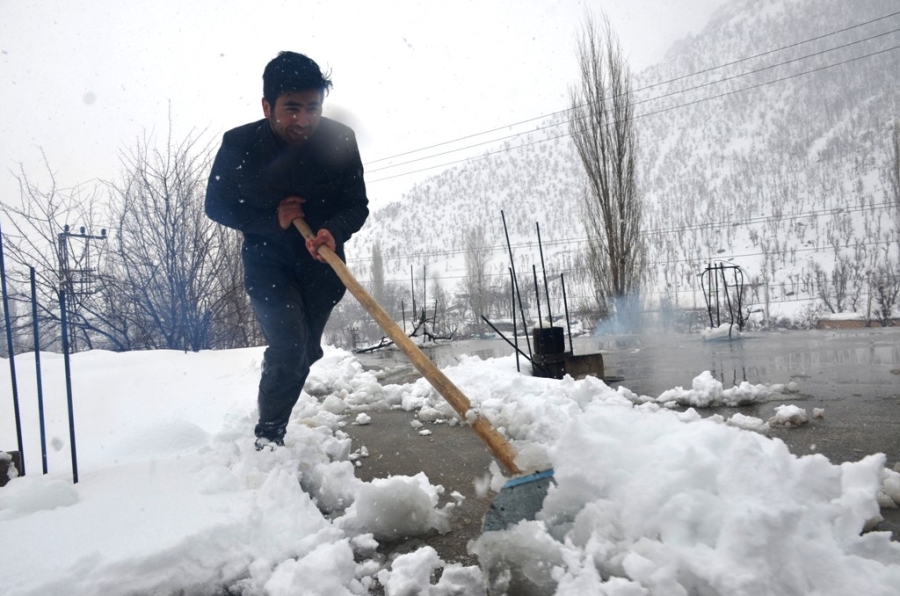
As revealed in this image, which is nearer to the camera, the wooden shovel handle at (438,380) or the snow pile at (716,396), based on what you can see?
the wooden shovel handle at (438,380)

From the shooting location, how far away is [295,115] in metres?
2.20

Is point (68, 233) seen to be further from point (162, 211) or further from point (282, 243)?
point (282, 243)

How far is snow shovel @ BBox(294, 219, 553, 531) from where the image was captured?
3.82 ft

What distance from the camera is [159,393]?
359cm

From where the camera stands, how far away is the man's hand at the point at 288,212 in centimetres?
225

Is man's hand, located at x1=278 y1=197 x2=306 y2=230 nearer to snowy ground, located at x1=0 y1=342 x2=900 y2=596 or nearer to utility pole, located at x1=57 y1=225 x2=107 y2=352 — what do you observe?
snowy ground, located at x1=0 y1=342 x2=900 y2=596

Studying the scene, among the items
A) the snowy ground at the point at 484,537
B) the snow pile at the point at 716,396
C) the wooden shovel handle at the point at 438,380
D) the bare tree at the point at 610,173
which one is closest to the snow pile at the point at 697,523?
the snowy ground at the point at 484,537

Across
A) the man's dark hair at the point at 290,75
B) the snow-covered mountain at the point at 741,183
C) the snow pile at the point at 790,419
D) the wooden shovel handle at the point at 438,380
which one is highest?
the snow-covered mountain at the point at 741,183

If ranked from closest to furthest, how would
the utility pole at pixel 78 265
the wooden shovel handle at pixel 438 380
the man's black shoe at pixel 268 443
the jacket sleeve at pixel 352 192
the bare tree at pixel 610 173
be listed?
the wooden shovel handle at pixel 438 380 < the man's black shoe at pixel 268 443 < the jacket sleeve at pixel 352 192 < the utility pole at pixel 78 265 < the bare tree at pixel 610 173

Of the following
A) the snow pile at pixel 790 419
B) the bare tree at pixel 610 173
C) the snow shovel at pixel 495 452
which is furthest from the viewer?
the bare tree at pixel 610 173

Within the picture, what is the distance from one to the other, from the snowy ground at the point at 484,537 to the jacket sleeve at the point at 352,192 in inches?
43.7

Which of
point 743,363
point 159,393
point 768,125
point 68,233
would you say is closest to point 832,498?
point 159,393

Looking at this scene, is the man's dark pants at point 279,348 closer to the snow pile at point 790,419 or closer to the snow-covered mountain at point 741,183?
the snow pile at point 790,419

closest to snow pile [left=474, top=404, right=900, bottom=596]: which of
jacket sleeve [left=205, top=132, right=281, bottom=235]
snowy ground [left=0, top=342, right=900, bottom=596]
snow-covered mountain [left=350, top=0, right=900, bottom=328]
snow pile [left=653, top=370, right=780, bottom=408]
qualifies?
snowy ground [left=0, top=342, right=900, bottom=596]
